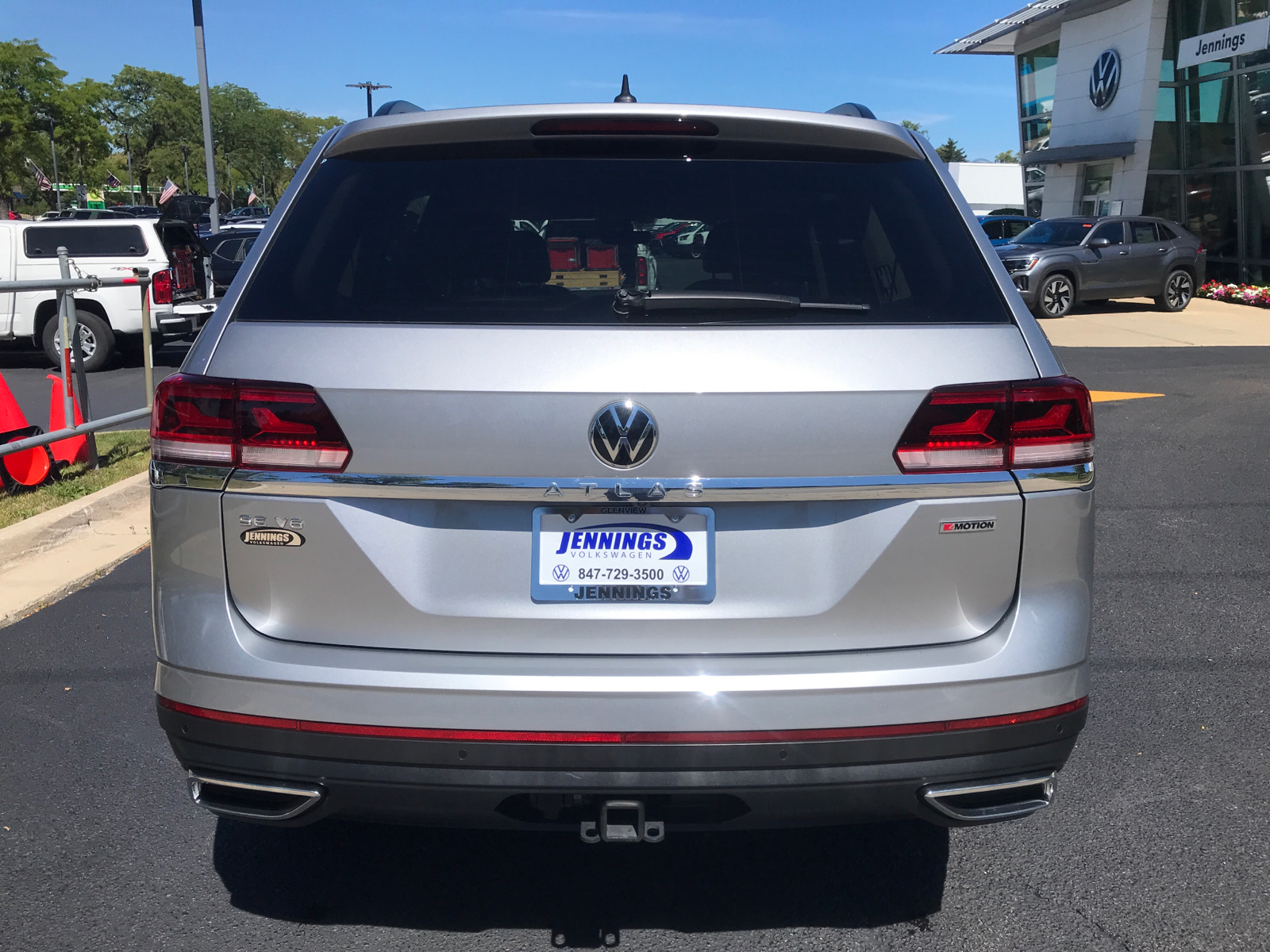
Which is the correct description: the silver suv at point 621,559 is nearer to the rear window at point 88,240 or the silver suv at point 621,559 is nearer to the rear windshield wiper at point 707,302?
the rear windshield wiper at point 707,302

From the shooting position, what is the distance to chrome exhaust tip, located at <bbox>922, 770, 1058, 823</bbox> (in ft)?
7.79

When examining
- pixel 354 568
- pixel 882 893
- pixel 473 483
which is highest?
pixel 473 483

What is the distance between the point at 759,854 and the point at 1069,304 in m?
19.9

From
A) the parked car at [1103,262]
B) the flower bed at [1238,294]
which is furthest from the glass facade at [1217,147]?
the parked car at [1103,262]

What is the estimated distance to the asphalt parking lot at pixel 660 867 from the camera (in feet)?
9.12

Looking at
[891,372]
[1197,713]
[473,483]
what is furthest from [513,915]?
[1197,713]

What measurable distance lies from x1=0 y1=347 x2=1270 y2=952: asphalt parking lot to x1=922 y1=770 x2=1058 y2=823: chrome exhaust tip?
479 millimetres

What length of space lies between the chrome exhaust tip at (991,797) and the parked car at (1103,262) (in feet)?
61.8

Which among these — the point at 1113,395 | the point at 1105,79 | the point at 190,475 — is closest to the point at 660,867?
the point at 190,475

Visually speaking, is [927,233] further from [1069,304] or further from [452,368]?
[1069,304]

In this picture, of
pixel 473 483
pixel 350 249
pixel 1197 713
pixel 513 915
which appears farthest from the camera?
pixel 1197 713

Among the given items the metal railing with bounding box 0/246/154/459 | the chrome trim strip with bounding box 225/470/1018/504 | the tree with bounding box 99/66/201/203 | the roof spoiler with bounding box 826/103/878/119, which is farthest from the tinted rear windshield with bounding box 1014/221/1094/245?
the tree with bounding box 99/66/201/203

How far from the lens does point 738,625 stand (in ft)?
7.51

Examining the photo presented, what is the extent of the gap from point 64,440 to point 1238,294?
2320 centimetres
